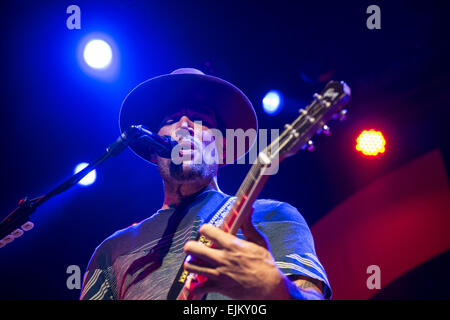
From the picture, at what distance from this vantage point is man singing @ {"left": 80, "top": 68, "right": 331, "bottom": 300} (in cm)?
149

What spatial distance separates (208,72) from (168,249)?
2947 millimetres

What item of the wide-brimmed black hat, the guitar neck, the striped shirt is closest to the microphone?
the striped shirt

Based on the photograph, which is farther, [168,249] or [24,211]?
[168,249]

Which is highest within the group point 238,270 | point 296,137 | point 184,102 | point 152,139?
point 184,102

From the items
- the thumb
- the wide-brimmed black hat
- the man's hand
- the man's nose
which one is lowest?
the man's hand

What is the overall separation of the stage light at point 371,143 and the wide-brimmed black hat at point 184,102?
1799 mm

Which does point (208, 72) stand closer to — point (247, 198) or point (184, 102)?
point (184, 102)

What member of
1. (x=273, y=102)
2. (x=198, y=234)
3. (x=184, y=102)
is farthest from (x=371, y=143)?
(x=198, y=234)

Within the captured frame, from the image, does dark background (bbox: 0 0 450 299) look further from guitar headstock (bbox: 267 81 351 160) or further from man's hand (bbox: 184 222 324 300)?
man's hand (bbox: 184 222 324 300)

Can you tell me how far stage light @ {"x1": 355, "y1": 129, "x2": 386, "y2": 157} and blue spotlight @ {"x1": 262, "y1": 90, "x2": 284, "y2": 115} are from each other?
1124mm

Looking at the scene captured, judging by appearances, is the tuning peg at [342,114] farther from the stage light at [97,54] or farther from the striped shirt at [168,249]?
the stage light at [97,54]

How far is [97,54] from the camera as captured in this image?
14.4 feet

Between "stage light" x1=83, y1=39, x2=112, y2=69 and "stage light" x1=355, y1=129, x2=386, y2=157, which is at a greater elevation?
"stage light" x1=83, y1=39, x2=112, y2=69

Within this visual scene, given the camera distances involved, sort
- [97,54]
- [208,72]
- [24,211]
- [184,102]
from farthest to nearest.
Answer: [208,72] < [97,54] < [184,102] < [24,211]
